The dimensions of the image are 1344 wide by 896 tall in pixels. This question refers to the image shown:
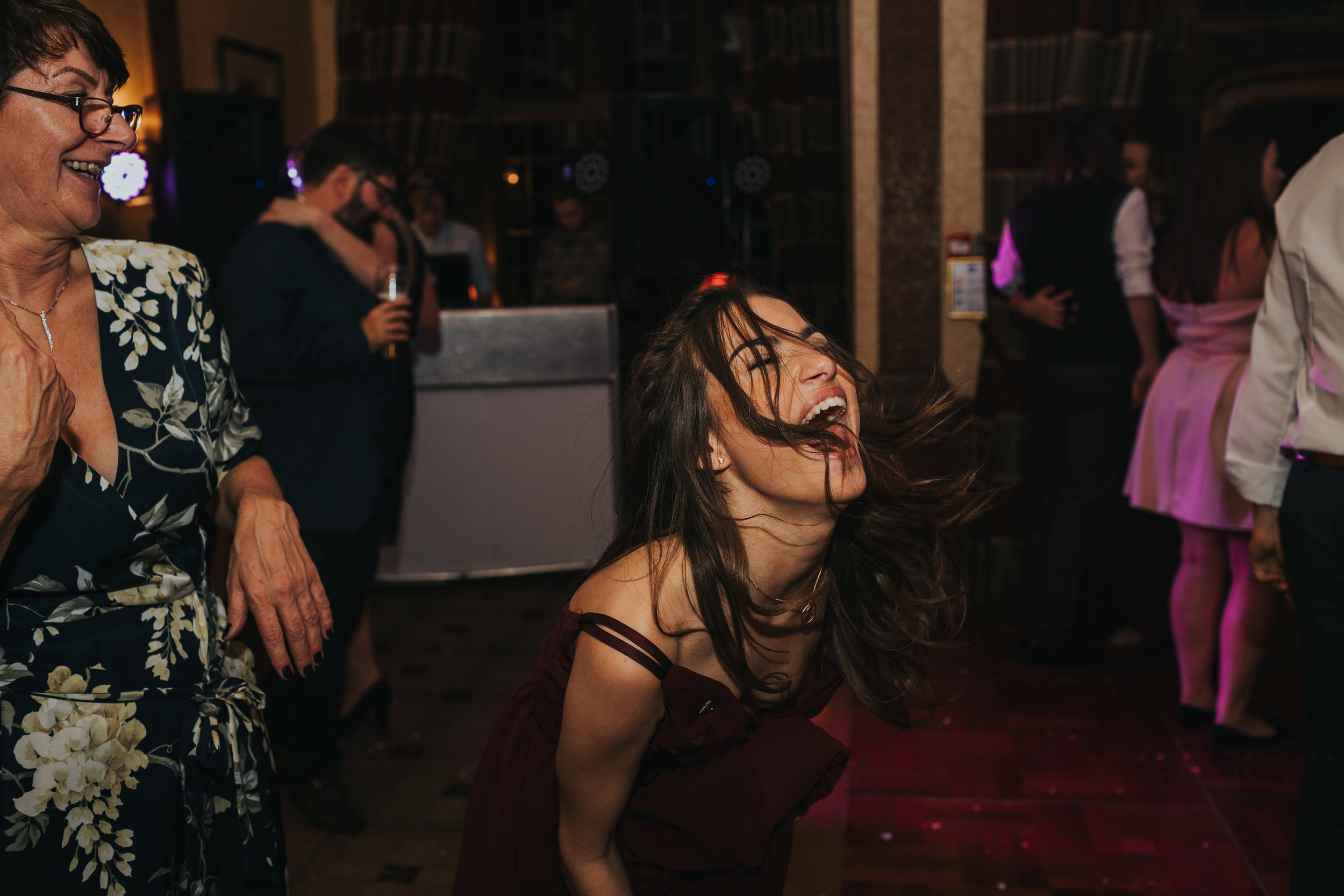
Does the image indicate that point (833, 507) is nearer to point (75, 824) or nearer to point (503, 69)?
point (75, 824)

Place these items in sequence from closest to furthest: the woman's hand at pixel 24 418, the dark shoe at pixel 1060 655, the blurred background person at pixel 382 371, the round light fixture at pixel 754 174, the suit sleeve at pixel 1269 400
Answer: the woman's hand at pixel 24 418 < the suit sleeve at pixel 1269 400 < the blurred background person at pixel 382 371 < the dark shoe at pixel 1060 655 < the round light fixture at pixel 754 174

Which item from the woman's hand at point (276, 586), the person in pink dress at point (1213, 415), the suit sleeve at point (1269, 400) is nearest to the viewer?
the woman's hand at point (276, 586)

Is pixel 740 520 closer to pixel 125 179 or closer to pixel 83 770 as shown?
pixel 83 770

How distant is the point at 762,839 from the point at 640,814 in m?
0.15

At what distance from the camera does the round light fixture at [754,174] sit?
4.37 meters

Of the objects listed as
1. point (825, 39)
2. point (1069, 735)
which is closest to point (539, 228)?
point (825, 39)

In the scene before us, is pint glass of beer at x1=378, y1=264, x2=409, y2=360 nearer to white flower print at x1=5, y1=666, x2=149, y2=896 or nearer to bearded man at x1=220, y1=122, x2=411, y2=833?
bearded man at x1=220, y1=122, x2=411, y2=833

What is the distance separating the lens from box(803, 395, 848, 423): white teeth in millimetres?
1122

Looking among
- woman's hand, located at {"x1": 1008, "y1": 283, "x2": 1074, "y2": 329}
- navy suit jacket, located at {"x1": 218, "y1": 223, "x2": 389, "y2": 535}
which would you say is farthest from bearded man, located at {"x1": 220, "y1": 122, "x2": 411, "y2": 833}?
woman's hand, located at {"x1": 1008, "y1": 283, "x2": 1074, "y2": 329}

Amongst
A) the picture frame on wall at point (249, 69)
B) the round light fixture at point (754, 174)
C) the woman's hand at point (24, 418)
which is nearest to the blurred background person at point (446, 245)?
the picture frame on wall at point (249, 69)

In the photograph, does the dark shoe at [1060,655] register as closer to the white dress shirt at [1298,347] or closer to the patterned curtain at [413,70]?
the white dress shirt at [1298,347]

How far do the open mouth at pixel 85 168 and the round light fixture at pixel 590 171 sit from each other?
3.43 m

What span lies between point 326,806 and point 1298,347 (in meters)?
2.19

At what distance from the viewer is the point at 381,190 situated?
8.27ft
